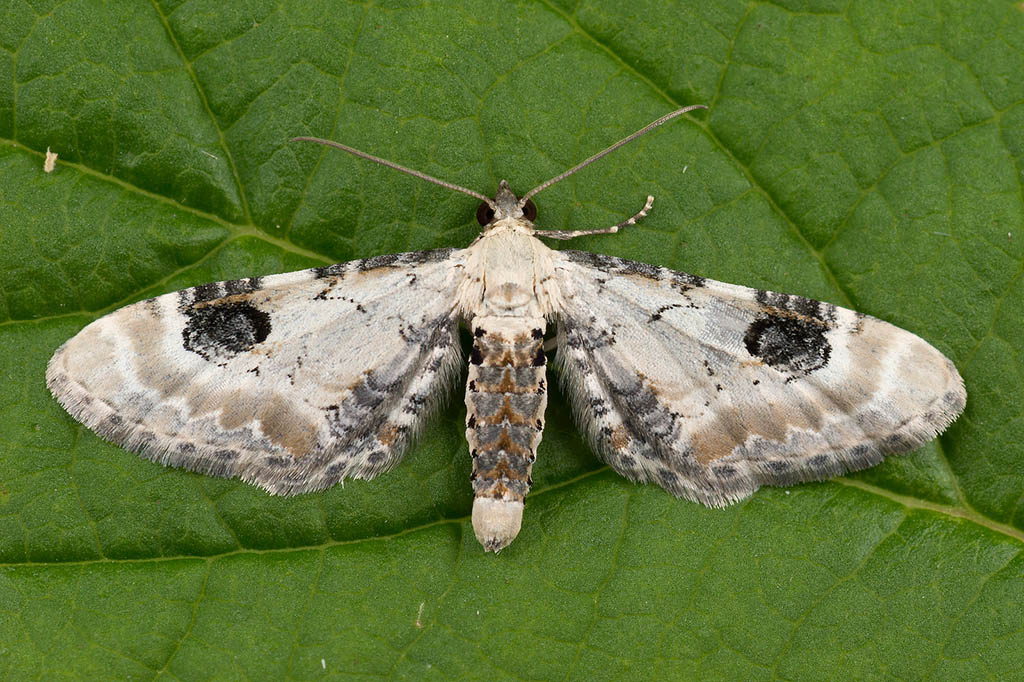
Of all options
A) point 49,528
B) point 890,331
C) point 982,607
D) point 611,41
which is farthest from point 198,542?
point 982,607

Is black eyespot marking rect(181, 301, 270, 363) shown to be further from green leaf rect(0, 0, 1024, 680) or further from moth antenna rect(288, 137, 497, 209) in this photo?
moth antenna rect(288, 137, 497, 209)

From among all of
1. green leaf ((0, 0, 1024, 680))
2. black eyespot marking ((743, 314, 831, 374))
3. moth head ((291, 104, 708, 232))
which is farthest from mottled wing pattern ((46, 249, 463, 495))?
black eyespot marking ((743, 314, 831, 374))

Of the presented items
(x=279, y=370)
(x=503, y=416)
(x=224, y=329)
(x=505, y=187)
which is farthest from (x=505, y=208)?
(x=224, y=329)

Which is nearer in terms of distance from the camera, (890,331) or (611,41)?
(890,331)

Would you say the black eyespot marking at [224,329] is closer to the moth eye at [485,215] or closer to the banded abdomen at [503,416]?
the banded abdomen at [503,416]

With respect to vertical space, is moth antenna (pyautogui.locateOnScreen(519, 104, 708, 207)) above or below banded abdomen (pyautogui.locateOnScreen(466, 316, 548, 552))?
above

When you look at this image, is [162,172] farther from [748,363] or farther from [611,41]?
[748,363]
